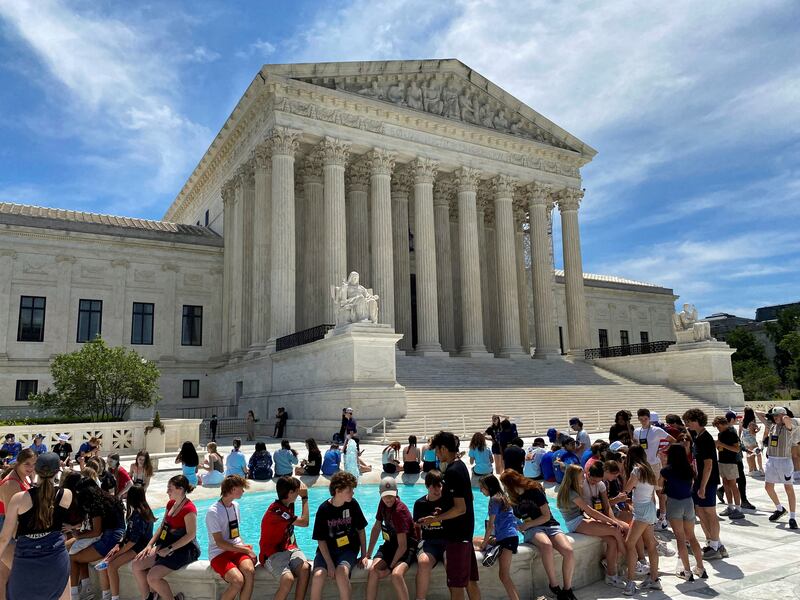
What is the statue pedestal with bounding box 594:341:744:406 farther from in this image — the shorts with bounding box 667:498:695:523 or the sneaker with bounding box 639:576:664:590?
the sneaker with bounding box 639:576:664:590

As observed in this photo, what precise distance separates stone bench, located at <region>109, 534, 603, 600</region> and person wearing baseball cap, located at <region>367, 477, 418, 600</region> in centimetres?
15

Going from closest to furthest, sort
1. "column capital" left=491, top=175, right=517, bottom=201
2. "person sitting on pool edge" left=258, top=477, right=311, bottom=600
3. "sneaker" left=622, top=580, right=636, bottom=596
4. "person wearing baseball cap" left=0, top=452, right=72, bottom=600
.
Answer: "person wearing baseball cap" left=0, top=452, right=72, bottom=600 < "person sitting on pool edge" left=258, top=477, right=311, bottom=600 < "sneaker" left=622, top=580, right=636, bottom=596 < "column capital" left=491, top=175, right=517, bottom=201

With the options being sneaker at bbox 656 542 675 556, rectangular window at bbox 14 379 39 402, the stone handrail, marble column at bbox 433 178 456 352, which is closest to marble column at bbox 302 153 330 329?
marble column at bbox 433 178 456 352

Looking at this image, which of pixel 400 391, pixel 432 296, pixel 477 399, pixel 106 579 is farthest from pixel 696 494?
pixel 432 296

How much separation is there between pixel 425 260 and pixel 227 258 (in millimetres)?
12568

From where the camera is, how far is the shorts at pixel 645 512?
7.07 meters

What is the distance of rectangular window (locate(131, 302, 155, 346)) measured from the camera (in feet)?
120

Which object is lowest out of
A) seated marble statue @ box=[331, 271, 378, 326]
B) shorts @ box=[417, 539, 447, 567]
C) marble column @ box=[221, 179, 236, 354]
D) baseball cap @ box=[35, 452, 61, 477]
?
shorts @ box=[417, 539, 447, 567]

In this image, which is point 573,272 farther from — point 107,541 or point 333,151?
point 107,541

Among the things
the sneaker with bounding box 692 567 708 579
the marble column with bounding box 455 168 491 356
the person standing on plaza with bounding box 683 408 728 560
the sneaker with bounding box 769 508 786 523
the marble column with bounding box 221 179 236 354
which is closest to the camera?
the sneaker with bounding box 692 567 708 579

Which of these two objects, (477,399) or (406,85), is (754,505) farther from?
(406,85)

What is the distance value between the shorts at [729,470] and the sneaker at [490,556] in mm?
5623

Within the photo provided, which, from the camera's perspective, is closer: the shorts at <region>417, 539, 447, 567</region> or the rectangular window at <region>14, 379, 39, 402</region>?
the shorts at <region>417, 539, 447, 567</region>

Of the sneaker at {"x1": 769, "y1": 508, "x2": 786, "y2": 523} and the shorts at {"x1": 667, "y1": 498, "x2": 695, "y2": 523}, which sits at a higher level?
the shorts at {"x1": 667, "y1": 498, "x2": 695, "y2": 523}
